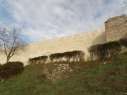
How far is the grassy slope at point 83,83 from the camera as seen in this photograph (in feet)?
50.2

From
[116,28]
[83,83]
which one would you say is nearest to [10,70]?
[83,83]

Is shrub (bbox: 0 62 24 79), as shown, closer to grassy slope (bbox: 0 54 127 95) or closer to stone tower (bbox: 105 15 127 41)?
grassy slope (bbox: 0 54 127 95)

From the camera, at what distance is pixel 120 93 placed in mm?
14203

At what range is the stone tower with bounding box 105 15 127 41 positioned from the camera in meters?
35.4

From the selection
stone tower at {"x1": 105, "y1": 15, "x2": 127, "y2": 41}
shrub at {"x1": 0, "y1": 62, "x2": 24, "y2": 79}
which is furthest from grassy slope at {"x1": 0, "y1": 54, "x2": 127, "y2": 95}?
stone tower at {"x1": 105, "y1": 15, "x2": 127, "y2": 41}

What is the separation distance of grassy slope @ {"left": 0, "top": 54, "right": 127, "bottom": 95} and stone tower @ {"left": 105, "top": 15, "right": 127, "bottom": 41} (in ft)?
49.2

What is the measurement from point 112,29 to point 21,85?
2131cm

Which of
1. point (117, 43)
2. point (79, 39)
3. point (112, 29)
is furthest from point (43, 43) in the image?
point (117, 43)

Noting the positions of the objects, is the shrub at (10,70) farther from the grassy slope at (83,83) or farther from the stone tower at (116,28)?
the stone tower at (116,28)

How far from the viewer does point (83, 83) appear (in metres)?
16.8

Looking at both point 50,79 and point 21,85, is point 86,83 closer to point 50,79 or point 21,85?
point 50,79

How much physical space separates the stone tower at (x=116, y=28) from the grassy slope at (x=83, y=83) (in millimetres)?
14999

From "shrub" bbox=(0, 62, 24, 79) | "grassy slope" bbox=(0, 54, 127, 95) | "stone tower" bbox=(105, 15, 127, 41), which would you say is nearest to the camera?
"grassy slope" bbox=(0, 54, 127, 95)

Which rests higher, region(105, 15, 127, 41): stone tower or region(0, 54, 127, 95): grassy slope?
region(105, 15, 127, 41): stone tower
